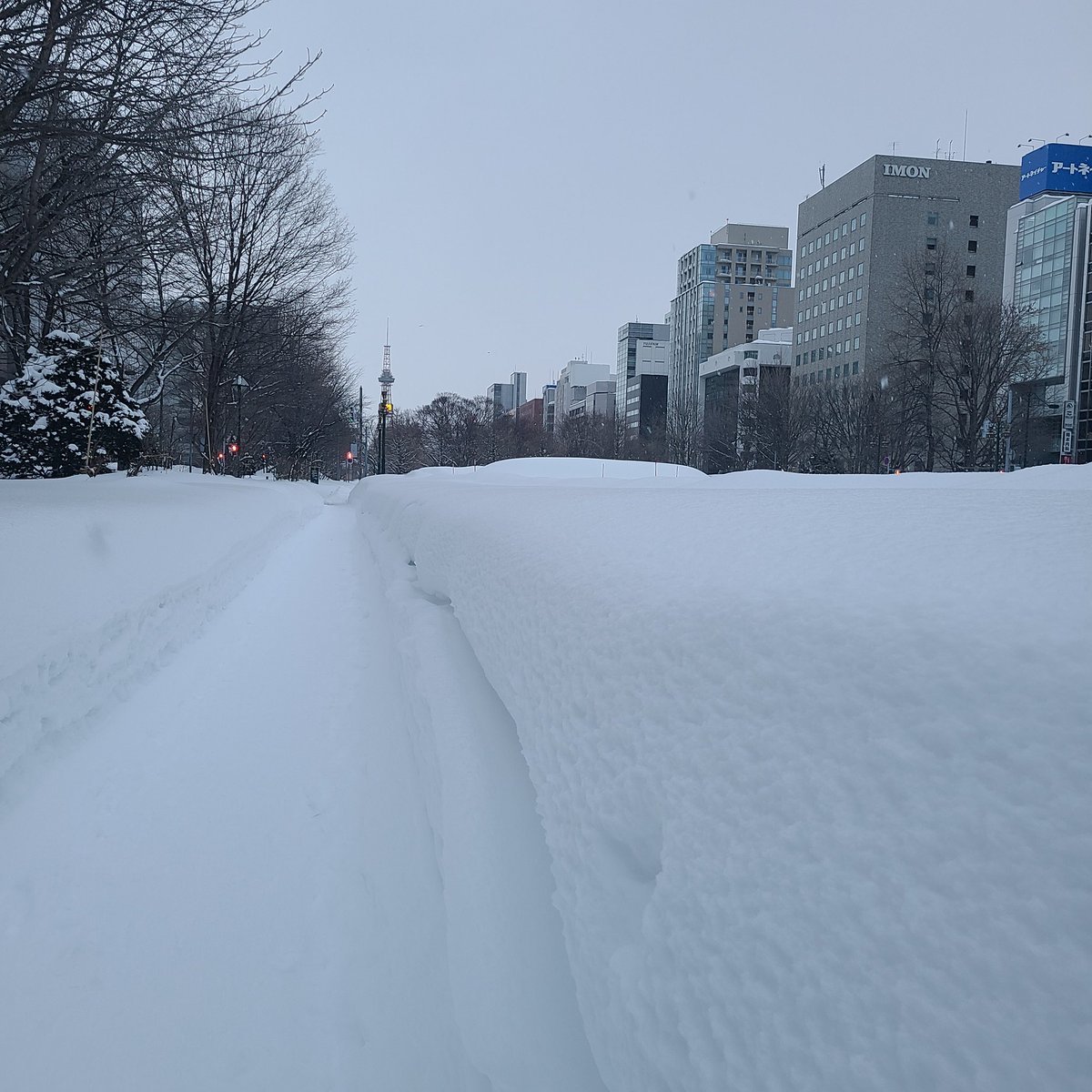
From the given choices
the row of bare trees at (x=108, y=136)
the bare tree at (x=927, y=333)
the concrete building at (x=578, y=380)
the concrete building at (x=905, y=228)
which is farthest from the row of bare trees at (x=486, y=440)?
the concrete building at (x=578, y=380)

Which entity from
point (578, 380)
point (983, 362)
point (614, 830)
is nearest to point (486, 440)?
point (983, 362)

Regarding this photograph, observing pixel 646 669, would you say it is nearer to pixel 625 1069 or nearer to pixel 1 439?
pixel 625 1069

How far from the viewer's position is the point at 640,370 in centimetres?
13475

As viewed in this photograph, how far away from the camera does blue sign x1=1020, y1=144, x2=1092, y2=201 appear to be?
59.2m

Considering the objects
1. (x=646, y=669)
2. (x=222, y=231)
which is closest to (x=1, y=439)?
(x=222, y=231)

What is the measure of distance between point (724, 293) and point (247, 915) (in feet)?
428

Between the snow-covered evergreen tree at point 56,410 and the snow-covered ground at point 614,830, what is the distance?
486 inches

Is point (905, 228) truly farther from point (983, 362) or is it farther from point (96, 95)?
point (96, 95)

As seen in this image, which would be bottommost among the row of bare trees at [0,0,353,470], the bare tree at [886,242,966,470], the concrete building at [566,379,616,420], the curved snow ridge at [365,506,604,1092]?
the curved snow ridge at [365,506,604,1092]

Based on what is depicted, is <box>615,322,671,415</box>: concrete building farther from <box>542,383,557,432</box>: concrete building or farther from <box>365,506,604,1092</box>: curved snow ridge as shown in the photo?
<box>365,506,604,1092</box>: curved snow ridge

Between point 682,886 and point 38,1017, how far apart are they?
5.40 feet

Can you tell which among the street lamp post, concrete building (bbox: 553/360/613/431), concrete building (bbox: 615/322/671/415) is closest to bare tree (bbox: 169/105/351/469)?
the street lamp post

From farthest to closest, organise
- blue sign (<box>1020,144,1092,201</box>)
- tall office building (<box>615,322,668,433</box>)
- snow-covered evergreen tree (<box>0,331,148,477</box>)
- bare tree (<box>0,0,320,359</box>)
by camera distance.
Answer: tall office building (<box>615,322,668,433</box>) → blue sign (<box>1020,144,1092,201</box>) → snow-covered evergreen tree (<box>0,331,148,477</box>) → bare tree (<box>0,0,320,359</box>)

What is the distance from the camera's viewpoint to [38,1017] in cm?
180
